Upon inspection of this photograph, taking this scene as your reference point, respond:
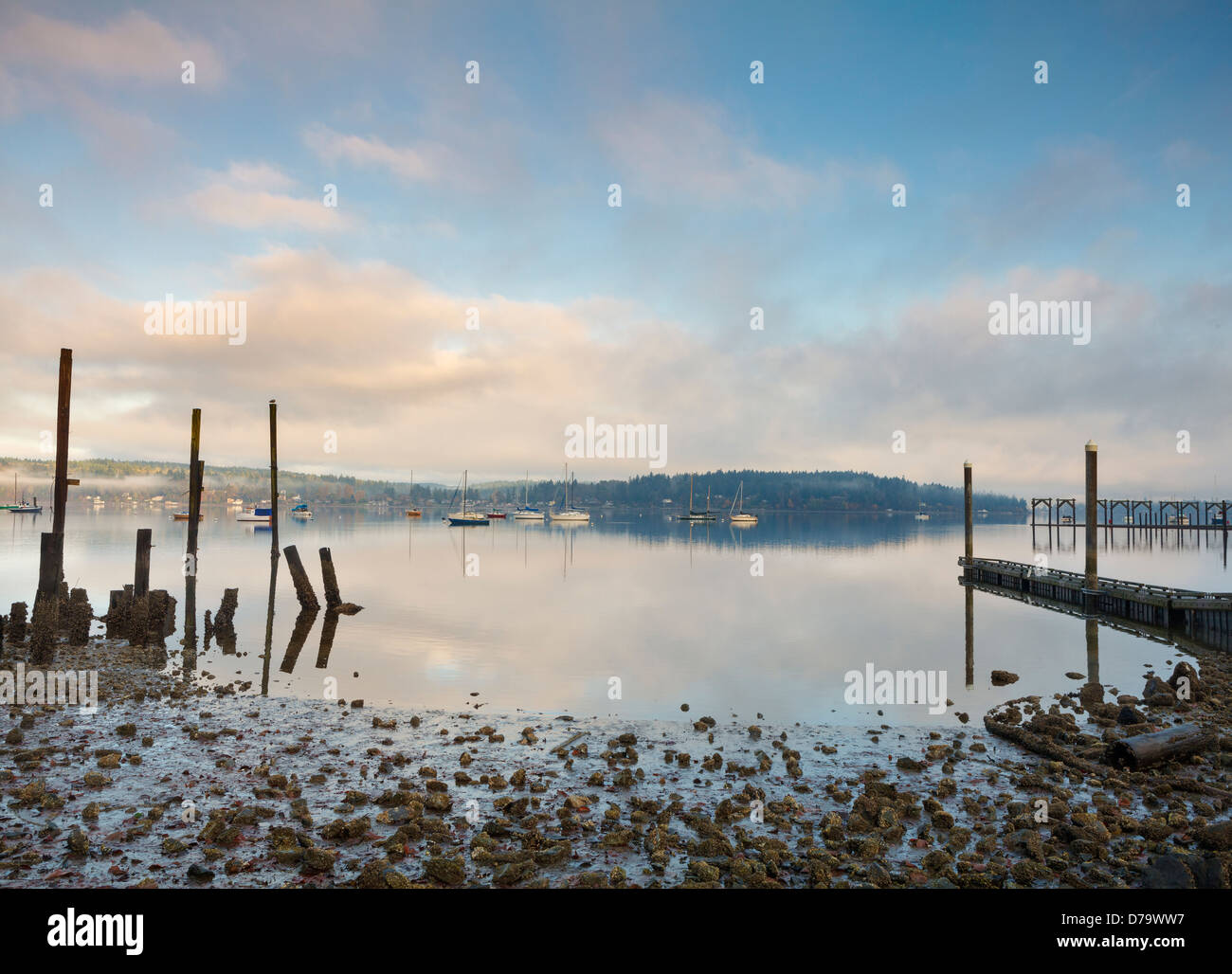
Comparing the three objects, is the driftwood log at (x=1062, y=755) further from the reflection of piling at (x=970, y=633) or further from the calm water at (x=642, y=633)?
the reflection of piling at (x=970, y=633)

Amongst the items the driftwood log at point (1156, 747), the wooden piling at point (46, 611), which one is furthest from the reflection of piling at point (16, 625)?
the driftwood log at point (1156, 747)

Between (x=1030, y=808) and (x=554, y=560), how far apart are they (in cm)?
5992

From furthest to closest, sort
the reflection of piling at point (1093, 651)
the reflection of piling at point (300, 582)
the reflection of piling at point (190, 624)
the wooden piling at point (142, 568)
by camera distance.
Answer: the reflection of piling at point (300, 582), the wooden piling at point (142, 568), the reflection of piling at point (1093, 651), the reflection of piling at point (190, 624)

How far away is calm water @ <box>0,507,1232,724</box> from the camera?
749 inches

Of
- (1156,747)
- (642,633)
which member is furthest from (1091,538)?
(1156,747)

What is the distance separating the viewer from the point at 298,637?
85.9 feet

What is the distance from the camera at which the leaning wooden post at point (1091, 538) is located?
114 feet

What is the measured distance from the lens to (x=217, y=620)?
2606cm

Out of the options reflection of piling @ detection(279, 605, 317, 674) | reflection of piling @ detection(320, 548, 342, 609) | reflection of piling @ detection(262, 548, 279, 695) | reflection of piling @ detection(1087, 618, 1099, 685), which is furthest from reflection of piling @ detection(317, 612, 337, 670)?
reflection of piling @ detection(1087, 618, 1099, 685)

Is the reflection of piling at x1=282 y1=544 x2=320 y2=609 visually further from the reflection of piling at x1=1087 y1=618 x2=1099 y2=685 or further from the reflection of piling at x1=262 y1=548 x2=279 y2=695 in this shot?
the reflection of piling at x1=1087 y1=618 x2=1099 y2=685

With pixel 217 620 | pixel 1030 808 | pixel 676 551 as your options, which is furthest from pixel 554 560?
pixel 1030 808

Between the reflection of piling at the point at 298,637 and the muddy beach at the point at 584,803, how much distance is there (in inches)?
240
